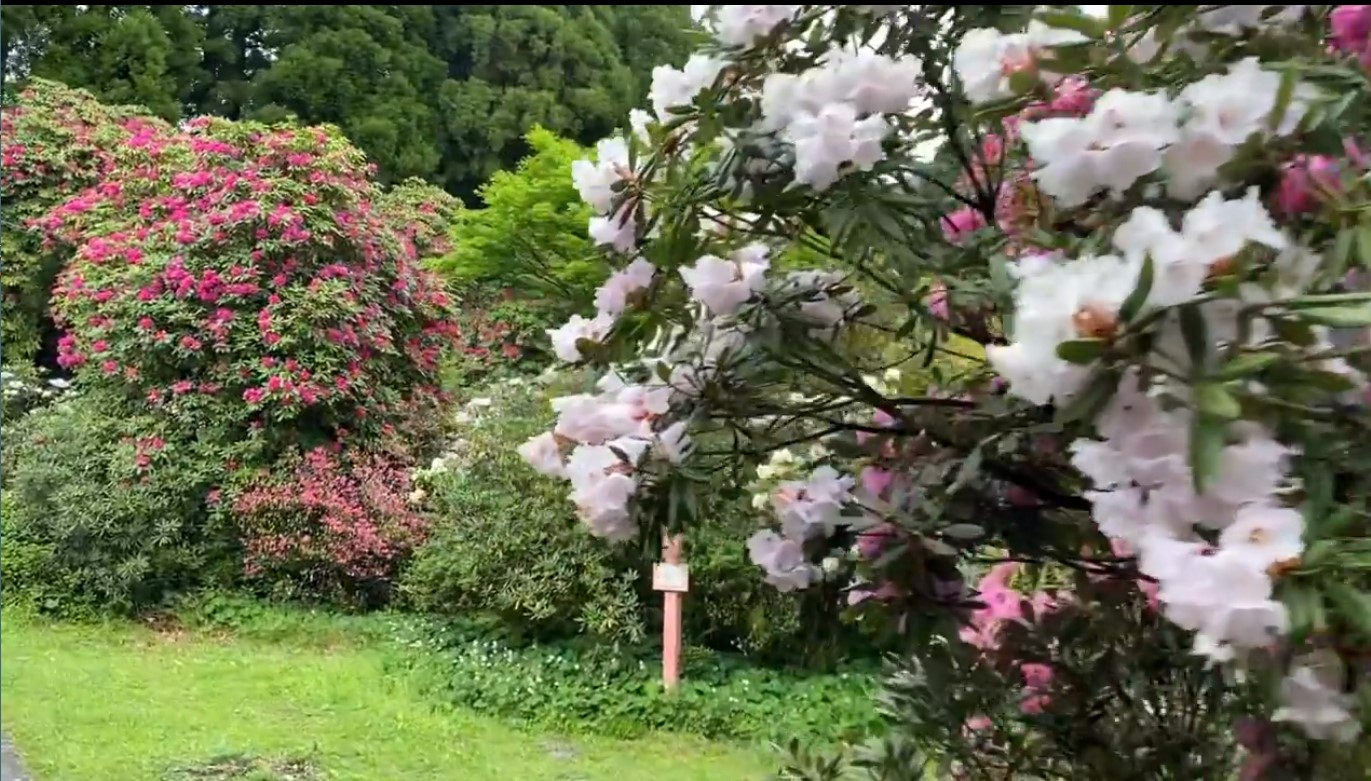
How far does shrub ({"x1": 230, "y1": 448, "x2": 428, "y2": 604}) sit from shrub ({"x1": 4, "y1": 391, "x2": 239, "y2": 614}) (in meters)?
0.10

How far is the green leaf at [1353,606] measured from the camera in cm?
50

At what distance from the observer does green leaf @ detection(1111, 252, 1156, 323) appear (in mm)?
501

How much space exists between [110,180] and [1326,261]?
358 centimetres

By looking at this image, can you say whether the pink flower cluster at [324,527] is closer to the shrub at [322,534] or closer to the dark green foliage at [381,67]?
the shrub at [322,534]

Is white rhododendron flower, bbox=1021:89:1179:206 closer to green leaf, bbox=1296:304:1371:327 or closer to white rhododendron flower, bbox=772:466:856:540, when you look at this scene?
green leaf, bbox=1296:304:1371:327

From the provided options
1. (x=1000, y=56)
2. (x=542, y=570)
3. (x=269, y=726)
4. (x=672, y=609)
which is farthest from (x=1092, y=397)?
(x=542, y=570)

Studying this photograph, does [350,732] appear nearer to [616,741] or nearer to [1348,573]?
[616,741]

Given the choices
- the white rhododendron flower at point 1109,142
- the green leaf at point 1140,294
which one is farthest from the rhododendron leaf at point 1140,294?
the white rhododendron flower at point 1109,142

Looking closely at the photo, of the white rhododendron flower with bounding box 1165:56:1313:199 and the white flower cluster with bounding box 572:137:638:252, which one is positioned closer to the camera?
the white rhododendron flower with bounding box 1165:56:1313:199

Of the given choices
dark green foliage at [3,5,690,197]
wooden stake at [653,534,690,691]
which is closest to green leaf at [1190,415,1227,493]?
dark green foliage at [3,5,690,197]

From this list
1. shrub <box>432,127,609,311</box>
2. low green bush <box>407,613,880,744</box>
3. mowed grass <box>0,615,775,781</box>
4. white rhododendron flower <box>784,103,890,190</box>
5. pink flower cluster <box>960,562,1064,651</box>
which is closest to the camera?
white rhododendron flower <box>784,103,890,190</box>

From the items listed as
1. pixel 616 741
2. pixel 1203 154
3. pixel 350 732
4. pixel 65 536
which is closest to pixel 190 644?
pixel 65 536

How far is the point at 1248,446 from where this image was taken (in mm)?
521

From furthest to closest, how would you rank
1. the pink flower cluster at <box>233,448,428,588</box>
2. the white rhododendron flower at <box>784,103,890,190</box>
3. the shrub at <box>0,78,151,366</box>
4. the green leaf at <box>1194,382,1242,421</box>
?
the pink flower cluster at <box>233,448,428,588</box> → the shrub at <box>0,78,151,366</box> → the white rhododendron flower at <box>784,103,890,190</box> → the green leaf at <box>1194,382,1242,421</box>
